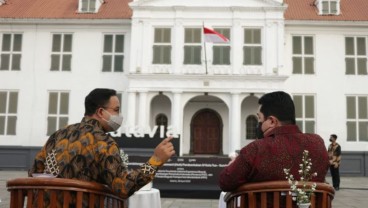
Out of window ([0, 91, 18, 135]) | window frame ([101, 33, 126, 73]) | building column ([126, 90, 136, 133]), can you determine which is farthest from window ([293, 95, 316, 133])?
window ([0, 91, 18, 135])

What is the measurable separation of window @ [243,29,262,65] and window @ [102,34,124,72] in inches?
256

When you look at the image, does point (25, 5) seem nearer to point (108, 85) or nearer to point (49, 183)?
point (108, 85)

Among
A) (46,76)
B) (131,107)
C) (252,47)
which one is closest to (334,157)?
(252,47)

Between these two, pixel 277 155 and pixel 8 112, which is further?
pixel 8 112

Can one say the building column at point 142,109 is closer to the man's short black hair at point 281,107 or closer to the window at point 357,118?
the window at point 357,118

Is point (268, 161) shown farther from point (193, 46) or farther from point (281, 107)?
point (193, 46)

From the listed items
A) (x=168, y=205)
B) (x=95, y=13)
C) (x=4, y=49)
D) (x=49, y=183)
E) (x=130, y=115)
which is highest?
(x=95, y=13)

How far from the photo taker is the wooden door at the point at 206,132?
70.7 feet

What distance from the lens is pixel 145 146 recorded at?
16.7 meters

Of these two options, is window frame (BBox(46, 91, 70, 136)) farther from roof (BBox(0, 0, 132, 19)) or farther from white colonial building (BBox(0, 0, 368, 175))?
roof (BBox(0, 0, 132, 19))

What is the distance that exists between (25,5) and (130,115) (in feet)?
32.3

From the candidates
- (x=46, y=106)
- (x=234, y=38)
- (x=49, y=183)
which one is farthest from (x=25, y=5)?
(x=49, y=183)

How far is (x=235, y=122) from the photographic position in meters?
19.1

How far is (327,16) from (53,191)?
21120 millimetres
